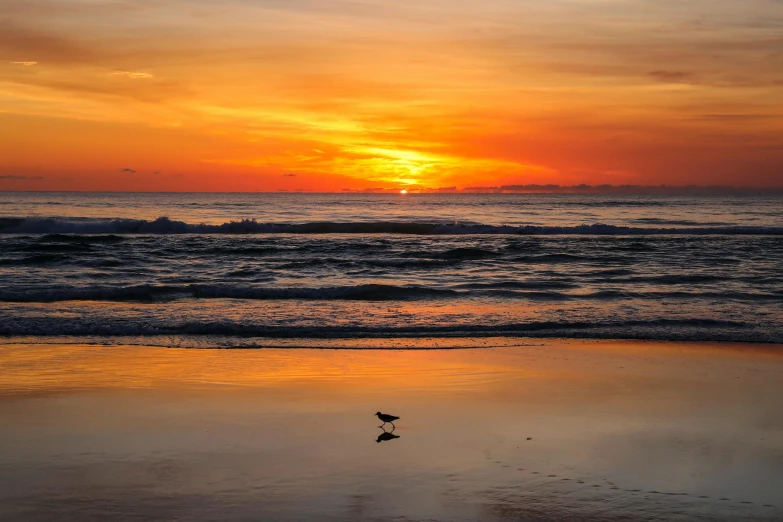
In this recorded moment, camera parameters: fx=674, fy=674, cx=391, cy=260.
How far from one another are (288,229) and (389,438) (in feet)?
116

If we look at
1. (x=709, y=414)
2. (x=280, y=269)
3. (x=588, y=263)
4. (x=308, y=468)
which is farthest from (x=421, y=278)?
(x=308, y=468)

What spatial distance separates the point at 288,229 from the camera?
1615 inches

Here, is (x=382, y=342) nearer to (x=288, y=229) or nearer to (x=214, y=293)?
(x=214, y=293)

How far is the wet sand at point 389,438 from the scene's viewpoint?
517 cm

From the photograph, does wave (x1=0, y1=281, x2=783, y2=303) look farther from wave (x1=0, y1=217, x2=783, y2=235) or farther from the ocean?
wave (x1=0, y1=217, x2=783, y2=235)

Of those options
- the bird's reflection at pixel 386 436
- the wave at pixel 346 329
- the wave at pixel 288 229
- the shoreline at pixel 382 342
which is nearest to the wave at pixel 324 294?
the wave at pixel 346 329

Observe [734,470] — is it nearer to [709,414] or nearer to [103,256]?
[709,414]

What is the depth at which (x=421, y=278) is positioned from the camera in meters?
20.5

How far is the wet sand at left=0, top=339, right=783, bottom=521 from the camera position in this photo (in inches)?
203

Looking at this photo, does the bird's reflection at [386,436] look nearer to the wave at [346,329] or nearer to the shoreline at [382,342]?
the shoreline at [382,342]

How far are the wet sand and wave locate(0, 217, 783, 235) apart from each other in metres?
29.5

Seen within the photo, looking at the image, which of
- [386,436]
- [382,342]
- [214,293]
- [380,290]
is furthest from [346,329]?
[386,436]

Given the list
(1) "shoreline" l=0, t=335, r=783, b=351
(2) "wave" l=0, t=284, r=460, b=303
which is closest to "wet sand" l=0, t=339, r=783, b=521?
(1) "shoreline" l=0, t=335, r=783, b=351

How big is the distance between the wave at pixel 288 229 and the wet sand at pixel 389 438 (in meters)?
29.5
